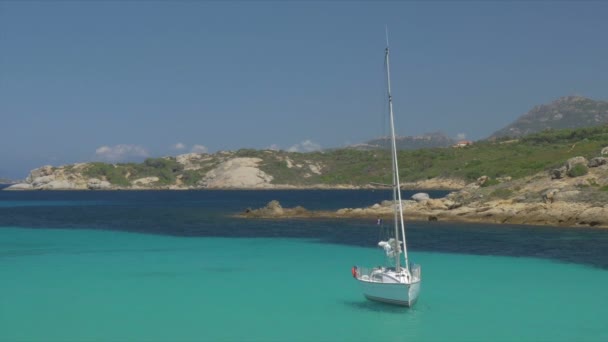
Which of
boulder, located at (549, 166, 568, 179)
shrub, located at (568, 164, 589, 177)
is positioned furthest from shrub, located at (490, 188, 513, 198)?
shrub, located at (568, 164, 589, 177)

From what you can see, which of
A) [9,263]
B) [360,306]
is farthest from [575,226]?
[9,263]

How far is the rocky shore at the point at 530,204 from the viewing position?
62.0m

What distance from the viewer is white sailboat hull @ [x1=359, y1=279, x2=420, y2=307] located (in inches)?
1044

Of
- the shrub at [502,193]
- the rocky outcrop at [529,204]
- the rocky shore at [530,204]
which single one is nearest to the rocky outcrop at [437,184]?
the rocky shore at [530,204]

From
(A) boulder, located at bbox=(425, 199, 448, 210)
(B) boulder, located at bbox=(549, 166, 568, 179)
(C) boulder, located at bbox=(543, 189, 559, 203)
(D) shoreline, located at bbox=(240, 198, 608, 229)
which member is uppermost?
(B) boulder, located at bbox=(549, 166, 568, 179)

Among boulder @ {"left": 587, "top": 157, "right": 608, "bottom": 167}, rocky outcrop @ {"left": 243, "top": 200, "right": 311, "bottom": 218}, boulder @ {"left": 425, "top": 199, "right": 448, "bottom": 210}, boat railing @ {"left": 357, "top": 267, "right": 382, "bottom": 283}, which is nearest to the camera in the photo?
Result: boat railing @ {"left": 357, "top": 267, "right": 382, "bottom": 283}

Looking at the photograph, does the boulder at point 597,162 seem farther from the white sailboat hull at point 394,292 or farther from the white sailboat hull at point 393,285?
the white sailboat hull at point 394,292

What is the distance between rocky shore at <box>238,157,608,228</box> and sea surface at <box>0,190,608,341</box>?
12.3ft

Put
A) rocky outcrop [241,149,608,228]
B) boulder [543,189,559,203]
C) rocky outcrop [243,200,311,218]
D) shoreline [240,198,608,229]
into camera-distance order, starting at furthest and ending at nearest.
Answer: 1. rocky outcrop [243,200,311,218]
2. boulder [543,189,559,203]
3. rocky outcrop [241,149,608,228]
4. shoreline [240,198,608,229]

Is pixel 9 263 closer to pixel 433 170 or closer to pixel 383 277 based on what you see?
pixel 383 277

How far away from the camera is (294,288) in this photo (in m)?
33.7

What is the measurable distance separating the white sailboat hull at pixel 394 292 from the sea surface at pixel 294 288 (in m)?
0.49

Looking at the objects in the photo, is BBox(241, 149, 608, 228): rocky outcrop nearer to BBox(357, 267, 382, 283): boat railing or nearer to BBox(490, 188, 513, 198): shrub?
BBox(490, 188, 513, 198): shrub

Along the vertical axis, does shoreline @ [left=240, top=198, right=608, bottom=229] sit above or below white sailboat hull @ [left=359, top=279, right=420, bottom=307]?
above
